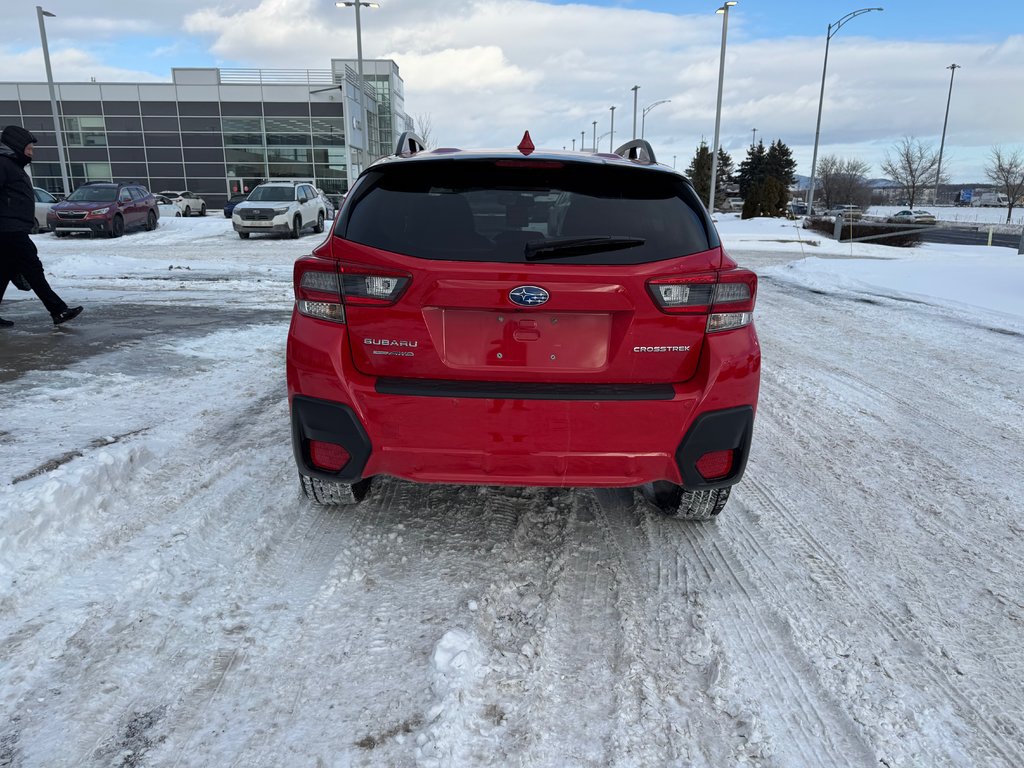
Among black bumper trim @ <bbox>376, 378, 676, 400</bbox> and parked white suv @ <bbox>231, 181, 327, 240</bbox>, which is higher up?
parked white suv @ <bbox>231, 181, 327, 240</bbox>

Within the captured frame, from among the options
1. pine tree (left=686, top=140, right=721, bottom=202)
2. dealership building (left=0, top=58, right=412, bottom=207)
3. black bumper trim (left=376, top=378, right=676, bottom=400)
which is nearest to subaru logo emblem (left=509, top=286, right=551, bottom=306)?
black bumper trim (left=376, top=378, right=676, bottom=400)

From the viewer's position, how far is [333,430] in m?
2.83

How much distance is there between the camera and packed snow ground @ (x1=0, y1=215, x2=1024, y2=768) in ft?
6.82

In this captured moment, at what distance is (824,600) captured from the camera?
9.25 ft

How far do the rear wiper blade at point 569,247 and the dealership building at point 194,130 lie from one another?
47584mm

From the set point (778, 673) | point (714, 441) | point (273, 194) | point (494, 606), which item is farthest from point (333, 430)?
point (273, 194)

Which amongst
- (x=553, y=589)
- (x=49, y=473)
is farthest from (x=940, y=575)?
(x=49, y=473)

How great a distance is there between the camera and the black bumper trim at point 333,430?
2.80 metres

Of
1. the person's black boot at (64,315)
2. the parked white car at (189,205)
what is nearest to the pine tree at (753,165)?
the parked white car at (189,205)

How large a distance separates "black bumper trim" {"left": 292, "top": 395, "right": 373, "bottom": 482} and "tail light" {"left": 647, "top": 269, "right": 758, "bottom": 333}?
1.33 meters

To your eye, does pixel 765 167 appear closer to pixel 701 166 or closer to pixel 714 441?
pixel 701 166

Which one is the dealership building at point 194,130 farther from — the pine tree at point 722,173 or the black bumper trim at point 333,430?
the black bumper trim at point 333,430

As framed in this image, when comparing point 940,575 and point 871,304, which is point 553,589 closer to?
point 940,575

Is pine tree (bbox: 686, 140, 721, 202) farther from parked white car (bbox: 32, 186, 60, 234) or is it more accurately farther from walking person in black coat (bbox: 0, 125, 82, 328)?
walking person in black coat (bbox: 0, 125, 82, 328)
